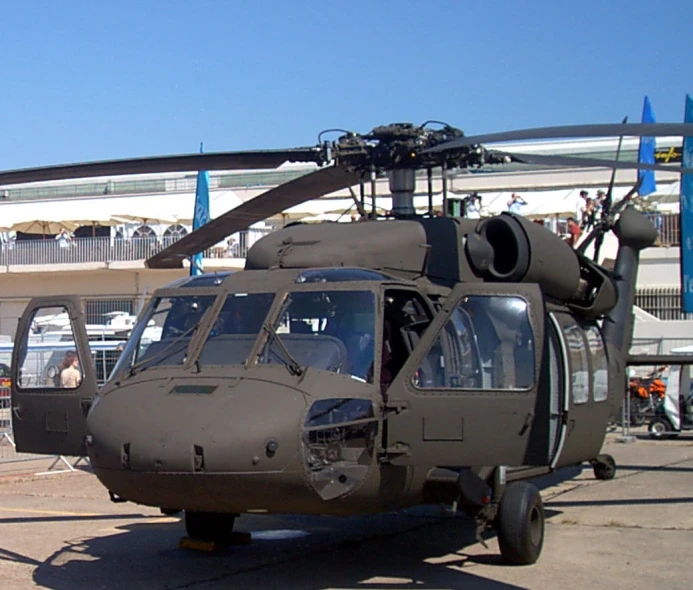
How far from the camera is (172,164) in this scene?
357 inches

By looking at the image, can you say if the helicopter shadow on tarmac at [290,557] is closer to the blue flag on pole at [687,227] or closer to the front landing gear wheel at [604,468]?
the front landing gear wheel at [604,468]

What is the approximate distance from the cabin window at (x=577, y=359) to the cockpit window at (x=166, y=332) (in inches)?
127

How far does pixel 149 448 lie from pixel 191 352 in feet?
3.63

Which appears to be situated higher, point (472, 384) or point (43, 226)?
point (43, 226)

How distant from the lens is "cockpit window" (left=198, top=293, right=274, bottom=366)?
302 inches

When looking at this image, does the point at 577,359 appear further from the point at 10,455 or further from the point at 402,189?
the point at 10,455

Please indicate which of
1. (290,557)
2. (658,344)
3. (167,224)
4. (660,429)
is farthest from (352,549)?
(167,224)

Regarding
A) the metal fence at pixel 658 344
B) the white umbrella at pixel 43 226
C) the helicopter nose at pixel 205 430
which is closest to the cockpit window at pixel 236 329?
the helicopter nose at pixel 205 430

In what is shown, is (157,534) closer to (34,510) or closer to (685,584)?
(34,510)

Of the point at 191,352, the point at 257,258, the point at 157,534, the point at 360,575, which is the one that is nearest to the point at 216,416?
the point at 191,352

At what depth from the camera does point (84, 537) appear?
31.8 ft

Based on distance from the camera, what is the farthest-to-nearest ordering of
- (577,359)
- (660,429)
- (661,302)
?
(661,302)
(660,429)
(577,359)

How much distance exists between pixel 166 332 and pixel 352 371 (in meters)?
1.60

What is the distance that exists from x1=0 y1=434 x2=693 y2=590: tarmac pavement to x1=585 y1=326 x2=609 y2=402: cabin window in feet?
4.13
